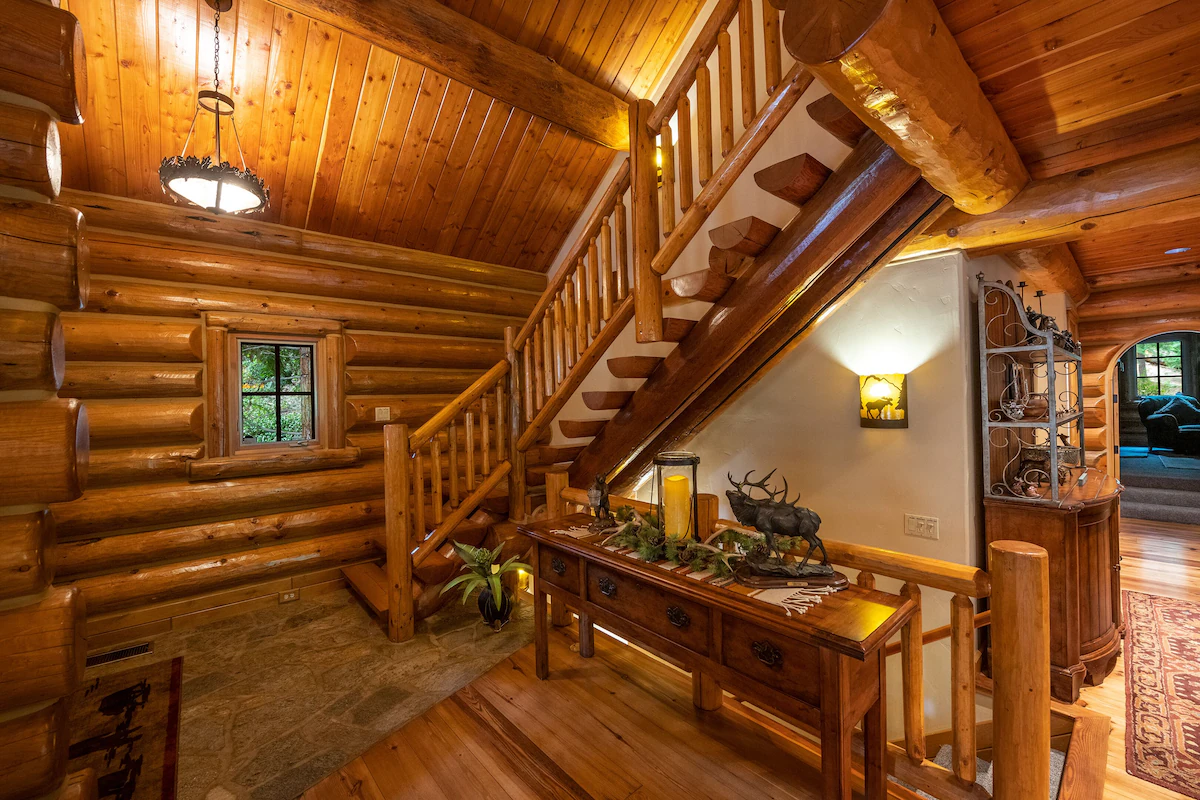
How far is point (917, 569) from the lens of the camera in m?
1.84

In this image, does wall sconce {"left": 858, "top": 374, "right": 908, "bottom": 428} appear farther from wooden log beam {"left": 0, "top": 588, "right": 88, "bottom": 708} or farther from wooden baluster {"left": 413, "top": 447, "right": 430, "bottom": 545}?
wooden log beam {"left": 0, "top": 588, "right": 88, "bottom": 708}

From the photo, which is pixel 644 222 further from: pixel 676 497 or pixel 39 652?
pixel 39 652

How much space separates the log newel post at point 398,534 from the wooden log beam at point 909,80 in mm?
2960

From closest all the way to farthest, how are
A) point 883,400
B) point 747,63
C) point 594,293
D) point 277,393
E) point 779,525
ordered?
1. point 779,525
2. point 747,63
3. point 594,293
4. point 883,400
5. point 277,393

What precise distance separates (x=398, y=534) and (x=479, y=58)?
11.7 feet

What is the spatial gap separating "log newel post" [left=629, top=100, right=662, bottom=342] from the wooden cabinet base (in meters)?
2.60

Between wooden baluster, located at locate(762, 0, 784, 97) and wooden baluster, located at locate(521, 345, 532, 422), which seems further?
wooden baluster, located at locate(521, 345, 532, 422)

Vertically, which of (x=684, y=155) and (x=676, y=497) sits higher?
(x=684, y=155)

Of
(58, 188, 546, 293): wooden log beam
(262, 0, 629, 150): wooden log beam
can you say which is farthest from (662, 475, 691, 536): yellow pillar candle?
(58, 188, 546, 293): wooden log beam

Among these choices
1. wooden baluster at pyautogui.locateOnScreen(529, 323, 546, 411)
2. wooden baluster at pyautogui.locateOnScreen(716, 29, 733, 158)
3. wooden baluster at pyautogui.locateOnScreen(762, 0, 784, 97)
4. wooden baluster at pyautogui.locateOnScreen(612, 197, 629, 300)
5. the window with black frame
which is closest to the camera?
wooden baluster at pyautogui.locateOnScreen(762, 0, 784, 97)

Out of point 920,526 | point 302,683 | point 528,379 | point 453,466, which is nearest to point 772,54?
point 528,379

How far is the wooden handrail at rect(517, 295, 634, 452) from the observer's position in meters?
3.34

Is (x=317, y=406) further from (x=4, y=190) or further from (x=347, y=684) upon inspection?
(x=4, y=190)

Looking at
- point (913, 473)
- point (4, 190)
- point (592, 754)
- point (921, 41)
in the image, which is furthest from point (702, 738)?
point (4, 190)
